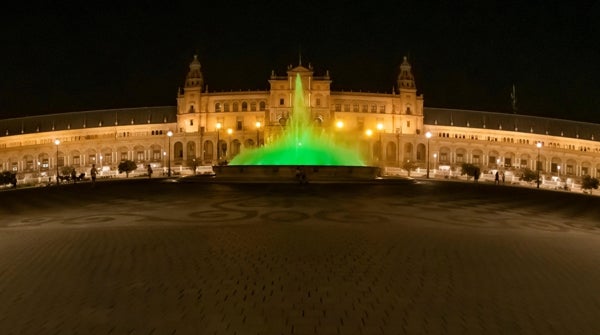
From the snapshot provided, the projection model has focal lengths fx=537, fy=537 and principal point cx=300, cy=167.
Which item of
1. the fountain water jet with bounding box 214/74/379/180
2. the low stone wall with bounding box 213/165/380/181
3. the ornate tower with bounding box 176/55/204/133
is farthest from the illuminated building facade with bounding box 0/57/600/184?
the low stone wall with bounding box 213/165/380/181

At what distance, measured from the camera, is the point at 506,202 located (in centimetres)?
2558

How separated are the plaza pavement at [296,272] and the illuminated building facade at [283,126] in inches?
3299

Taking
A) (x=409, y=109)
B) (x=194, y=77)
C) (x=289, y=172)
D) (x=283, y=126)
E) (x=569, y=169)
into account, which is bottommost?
(x=569, y=169)

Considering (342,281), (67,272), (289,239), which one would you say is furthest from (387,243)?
(67,272)

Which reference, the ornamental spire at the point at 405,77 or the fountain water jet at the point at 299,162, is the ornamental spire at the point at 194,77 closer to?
the ornamental spire at the point at 405,77

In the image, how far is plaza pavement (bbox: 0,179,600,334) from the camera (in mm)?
7090

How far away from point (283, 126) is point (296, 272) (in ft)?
297

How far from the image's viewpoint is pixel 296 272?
9664 mm

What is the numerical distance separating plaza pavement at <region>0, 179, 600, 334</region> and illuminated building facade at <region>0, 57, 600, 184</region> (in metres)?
83.8

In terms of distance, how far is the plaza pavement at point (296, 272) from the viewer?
709 cm

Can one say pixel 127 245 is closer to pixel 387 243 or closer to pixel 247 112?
pixel 387 243

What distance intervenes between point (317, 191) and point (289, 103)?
Result: 82.7m

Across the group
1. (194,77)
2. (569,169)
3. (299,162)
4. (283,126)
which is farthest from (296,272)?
(569,169)

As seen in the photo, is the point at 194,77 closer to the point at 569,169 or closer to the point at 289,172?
the point at 569,169
